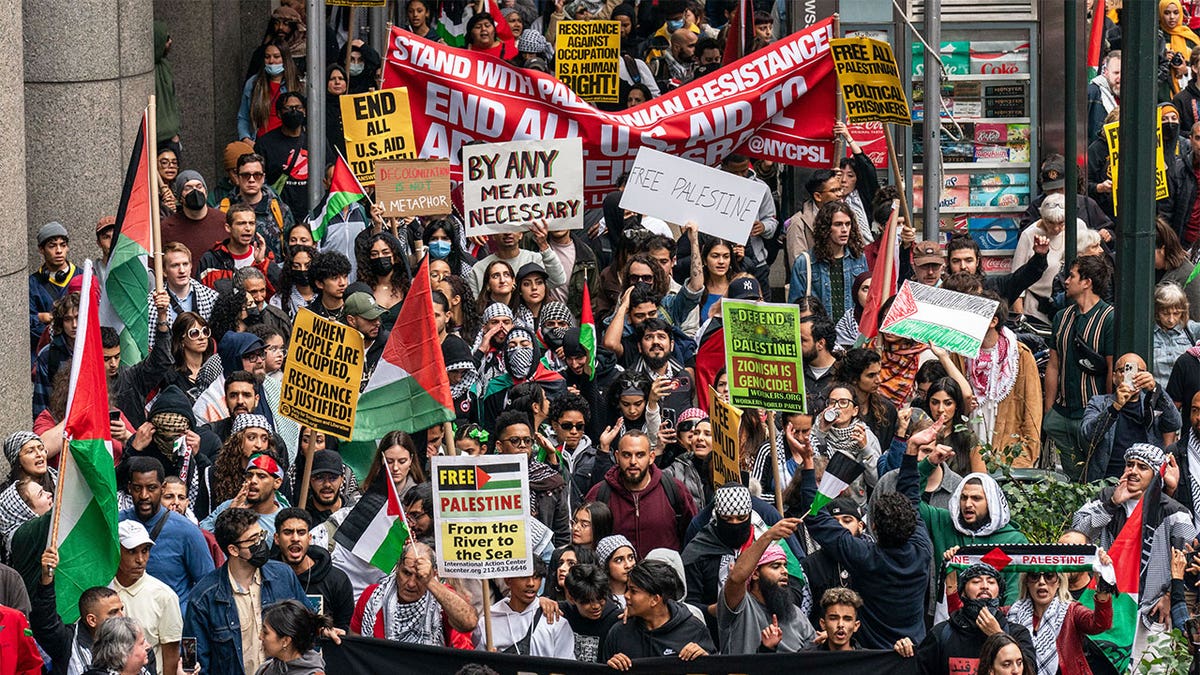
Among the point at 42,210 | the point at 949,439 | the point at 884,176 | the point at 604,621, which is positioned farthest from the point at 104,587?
the point at 884,176

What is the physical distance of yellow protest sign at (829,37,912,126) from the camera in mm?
16625

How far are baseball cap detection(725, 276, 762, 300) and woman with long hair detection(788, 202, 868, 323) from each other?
51 centimetres

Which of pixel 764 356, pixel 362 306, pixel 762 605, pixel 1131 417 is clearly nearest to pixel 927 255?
pixel 1131 417

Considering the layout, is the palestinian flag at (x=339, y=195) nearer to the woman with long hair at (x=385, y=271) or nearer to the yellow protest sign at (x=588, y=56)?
the woman with long hair at (x=385, y=271)

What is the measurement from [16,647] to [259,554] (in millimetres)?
1228

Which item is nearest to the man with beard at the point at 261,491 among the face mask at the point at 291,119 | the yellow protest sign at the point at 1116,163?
the yellow protest sign at the point at 1116,163

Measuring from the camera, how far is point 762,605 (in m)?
11.9

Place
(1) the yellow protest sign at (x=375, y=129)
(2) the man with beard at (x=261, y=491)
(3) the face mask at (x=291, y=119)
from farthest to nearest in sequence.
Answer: (3) the face mask at (x=291, y=119)
(1) the yellow protest sign at (x=375, y=129)
(2) the man with beard at (x=261, y=491)

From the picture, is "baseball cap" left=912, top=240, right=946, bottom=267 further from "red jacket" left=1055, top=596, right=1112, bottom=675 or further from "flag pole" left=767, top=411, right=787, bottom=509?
"red jacket" left=1055, top=596, right=1112, bottom=675

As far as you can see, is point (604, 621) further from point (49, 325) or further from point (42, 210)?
point (42, 210)

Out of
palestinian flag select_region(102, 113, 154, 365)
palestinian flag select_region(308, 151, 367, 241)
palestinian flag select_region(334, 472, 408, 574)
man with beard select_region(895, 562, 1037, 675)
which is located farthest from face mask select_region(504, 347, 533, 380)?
man with beard select_region(895, 562, 1037, 675)

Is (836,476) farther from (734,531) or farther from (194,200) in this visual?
(194,200)

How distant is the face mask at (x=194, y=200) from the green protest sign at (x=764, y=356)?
544 cm

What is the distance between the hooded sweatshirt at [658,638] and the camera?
1142cm
